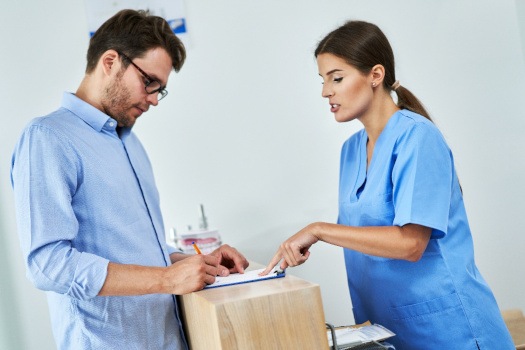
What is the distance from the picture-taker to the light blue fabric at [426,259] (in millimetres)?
1439

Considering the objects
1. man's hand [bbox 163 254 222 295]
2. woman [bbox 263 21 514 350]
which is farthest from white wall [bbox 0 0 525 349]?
man's hand [bbox 163 254 222 295]

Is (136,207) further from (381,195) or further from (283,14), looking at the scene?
(283,14)

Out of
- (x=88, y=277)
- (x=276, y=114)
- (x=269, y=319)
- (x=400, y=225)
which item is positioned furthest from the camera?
(x=276, y=114)

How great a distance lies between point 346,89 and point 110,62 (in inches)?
24.3

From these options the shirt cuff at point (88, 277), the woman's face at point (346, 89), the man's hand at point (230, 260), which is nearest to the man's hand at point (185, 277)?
the shirt cuff at point (88, 277)

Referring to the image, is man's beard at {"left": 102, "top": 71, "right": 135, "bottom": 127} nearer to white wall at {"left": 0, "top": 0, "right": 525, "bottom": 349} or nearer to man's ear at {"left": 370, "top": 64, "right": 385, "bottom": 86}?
man's ear at {"left": 370, "top": 64, "right": 385, "bottom": 86}

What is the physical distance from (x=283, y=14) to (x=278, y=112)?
44 cm

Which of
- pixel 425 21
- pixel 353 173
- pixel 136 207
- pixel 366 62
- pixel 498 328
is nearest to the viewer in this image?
pixel 136 207

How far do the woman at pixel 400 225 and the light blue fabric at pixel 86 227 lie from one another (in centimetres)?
31

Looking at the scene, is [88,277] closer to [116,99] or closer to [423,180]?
[116,99]

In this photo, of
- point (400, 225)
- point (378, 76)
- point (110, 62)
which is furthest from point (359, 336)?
point (110, 62)

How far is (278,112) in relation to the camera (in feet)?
9.03

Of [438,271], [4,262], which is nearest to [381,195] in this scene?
[438,271]

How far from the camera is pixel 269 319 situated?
0.98 m
